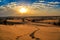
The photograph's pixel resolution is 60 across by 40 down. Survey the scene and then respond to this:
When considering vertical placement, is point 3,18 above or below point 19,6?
below

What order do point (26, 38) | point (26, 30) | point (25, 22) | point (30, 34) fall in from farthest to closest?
point (25, 22)
point (26, 30)
point (30, 34)
point (26, 38)

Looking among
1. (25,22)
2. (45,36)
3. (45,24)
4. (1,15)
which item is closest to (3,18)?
(1,15)

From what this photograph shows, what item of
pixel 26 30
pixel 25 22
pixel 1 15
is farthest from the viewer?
pixel 25 22

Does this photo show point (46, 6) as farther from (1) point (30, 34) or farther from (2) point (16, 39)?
(2) point (16, 39)

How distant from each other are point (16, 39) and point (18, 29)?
519mm

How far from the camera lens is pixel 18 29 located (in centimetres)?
337

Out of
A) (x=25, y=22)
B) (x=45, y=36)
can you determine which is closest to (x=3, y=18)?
(x=25, y=22)

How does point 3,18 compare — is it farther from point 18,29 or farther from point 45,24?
point 45,24

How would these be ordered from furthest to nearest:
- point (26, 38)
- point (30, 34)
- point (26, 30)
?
point (26, 30) < point (30, 34) < point (26, 38)

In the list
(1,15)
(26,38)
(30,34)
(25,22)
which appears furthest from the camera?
(25,22)

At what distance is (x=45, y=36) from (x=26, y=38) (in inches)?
Result: 11.1

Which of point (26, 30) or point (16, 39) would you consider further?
point (26, 30)

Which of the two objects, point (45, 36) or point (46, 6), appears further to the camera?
point (46, 6)

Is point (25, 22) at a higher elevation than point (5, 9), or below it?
below
